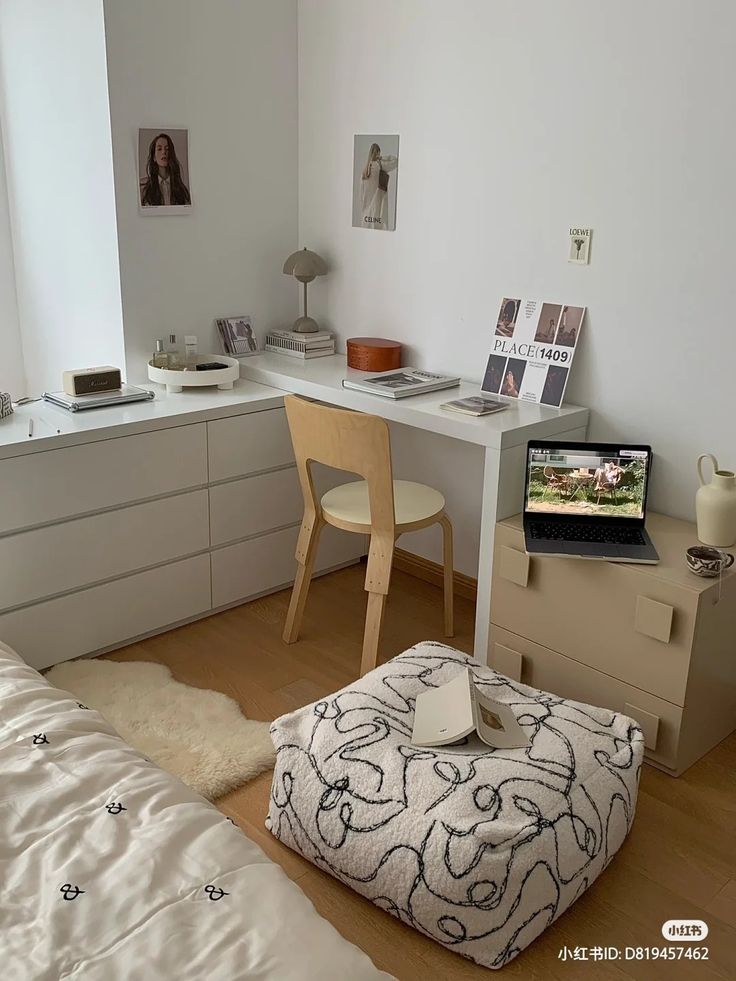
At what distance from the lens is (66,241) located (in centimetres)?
347

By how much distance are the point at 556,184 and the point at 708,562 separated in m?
1.23

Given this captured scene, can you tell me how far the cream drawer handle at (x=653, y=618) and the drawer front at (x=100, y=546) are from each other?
1.43 meters

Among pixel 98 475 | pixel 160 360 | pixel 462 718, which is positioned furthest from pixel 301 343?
pixel 462 718

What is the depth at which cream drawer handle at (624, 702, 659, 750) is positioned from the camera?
242 cm

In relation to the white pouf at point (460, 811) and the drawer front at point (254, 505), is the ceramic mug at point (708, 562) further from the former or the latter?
the drawer front at point (254, 505)

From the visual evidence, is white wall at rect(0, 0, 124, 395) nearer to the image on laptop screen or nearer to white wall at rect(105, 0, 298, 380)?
white wall at rect(105, 0, 298, 380)

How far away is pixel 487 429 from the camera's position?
2664mm

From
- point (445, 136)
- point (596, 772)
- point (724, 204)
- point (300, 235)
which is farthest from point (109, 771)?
point (300, 235)

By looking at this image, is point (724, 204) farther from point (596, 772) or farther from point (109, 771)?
point (109, 771)

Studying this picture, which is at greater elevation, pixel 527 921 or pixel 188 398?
pixel 188 398

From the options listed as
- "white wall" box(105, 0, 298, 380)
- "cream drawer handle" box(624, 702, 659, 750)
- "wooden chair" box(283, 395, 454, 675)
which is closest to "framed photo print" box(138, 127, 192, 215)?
"white wall" box(105, 0, 298, 380)

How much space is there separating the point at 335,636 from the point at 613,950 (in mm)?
1431

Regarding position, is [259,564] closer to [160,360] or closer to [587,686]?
[160,360]

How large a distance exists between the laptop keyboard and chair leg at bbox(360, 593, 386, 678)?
497 millimetres
